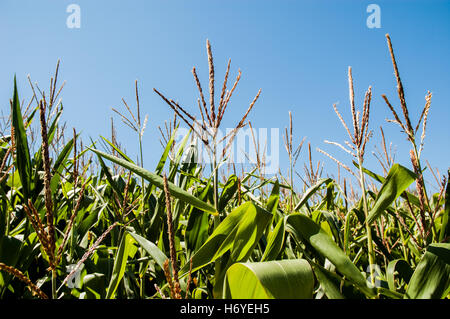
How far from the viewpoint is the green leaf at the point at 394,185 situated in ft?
2.57

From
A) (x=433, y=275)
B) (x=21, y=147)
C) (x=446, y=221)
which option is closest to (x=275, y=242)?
(x=433, y=275)

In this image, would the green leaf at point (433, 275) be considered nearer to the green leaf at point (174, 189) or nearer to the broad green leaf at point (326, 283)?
the broad green leaf at point (326, 283)

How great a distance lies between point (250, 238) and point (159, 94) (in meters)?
0.47

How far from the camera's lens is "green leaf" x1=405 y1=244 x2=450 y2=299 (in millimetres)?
742

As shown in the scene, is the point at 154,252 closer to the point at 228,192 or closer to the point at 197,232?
the point at 197,232

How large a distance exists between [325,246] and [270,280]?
0.21 m

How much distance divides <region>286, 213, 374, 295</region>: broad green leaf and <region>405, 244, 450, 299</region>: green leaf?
126mm

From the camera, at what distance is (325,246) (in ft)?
2.51

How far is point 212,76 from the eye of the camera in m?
0.91

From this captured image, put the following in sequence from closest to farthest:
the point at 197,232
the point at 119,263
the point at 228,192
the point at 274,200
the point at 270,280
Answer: the point at 270,280
the point at 119,263
the point at 274,200
the point at 197,232
the point at 228,192

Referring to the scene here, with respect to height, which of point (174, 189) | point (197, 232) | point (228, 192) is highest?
point (174, 189)

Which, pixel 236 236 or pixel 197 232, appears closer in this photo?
pixel 236 236
